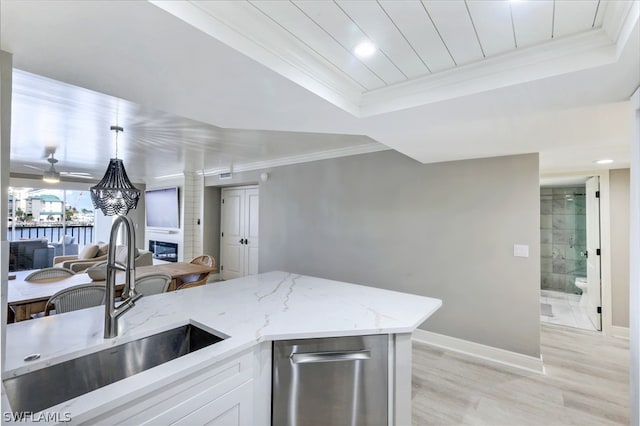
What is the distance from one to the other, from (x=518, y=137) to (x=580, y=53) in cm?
116

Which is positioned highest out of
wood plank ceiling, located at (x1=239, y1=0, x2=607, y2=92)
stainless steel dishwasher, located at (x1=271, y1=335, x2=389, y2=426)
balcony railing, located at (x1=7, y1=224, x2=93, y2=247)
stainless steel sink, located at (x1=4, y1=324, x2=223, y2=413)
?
wood plank ceiling, located at (x1=239, y1=0, x2=607, y2=92)

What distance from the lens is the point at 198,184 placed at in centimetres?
616

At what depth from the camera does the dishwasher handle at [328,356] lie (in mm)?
1382

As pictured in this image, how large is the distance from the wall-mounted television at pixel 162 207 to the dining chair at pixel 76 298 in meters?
4.08

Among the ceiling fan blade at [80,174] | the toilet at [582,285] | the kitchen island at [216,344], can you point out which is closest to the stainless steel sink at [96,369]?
the kitchen island at [216,344]

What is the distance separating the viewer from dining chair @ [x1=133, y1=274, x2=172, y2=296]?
268 cm

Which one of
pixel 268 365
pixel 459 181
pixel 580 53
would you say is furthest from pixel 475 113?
pixel 268 365

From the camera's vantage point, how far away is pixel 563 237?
5434 millimetres

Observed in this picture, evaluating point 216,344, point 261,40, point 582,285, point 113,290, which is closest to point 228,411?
point 216,344

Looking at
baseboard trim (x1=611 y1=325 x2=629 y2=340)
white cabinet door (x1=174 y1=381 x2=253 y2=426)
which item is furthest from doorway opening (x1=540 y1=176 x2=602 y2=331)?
white cabinet door (x1=174 y1=381 x2=253 y2=426)

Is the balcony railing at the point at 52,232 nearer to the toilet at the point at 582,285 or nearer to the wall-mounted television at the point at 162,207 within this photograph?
the wall-mounted television at the point at 162,207

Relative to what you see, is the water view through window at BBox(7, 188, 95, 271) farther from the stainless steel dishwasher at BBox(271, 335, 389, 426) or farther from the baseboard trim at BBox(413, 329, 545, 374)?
the baseboard trim at BBox(413, 329, 545, 374)

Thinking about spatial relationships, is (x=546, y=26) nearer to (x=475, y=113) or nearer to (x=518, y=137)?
(x=475, y=113)

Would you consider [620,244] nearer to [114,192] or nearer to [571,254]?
[571,254]
